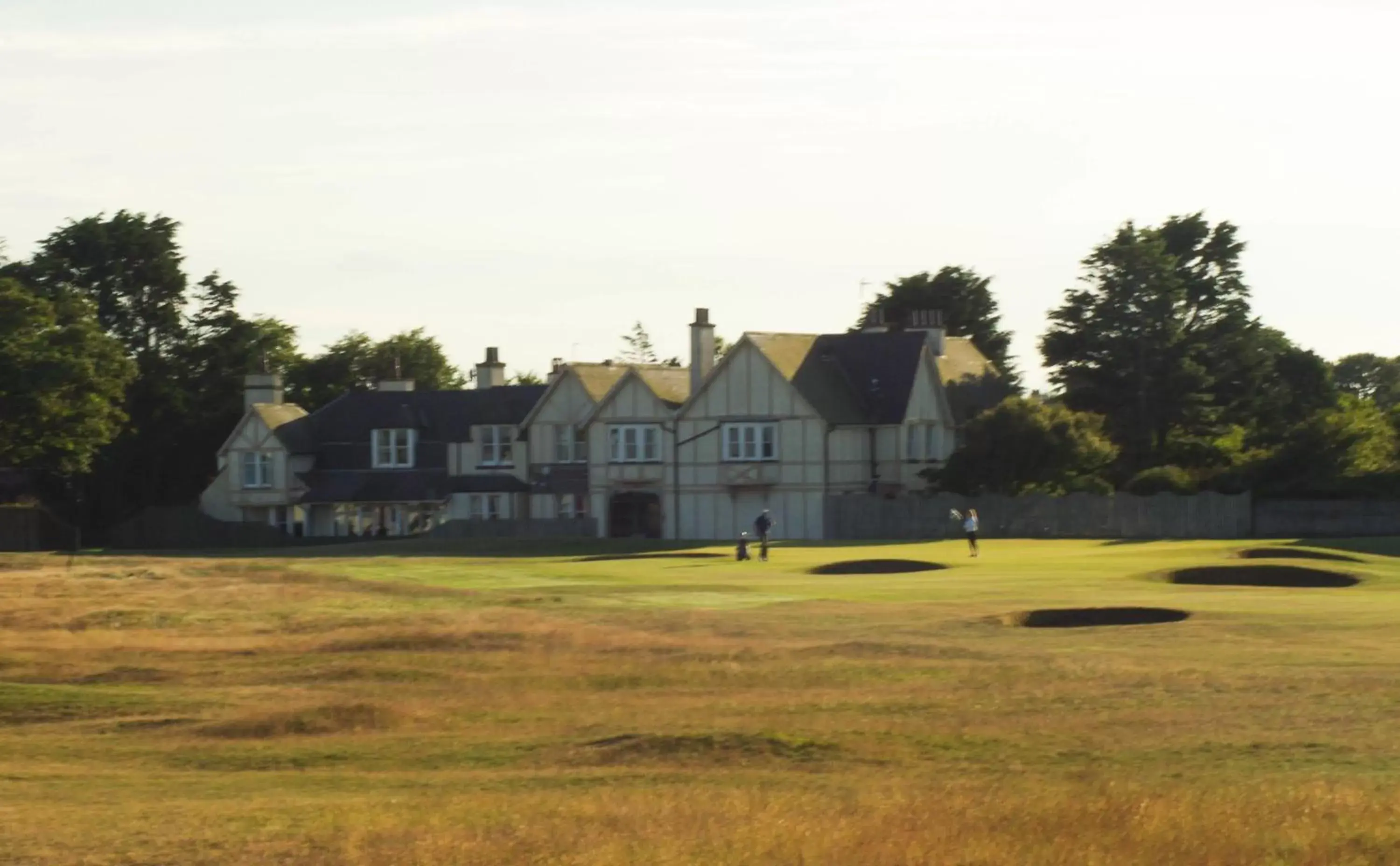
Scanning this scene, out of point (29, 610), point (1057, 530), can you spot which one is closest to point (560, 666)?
point (29, 610)

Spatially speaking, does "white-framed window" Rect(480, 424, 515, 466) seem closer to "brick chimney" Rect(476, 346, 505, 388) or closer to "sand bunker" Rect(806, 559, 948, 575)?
"brick chimney" Rect(476, 346, 505, 388)

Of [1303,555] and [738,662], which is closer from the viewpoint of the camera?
[738,662]

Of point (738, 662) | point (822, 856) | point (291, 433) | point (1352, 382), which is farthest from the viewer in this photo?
point (1352, 382)

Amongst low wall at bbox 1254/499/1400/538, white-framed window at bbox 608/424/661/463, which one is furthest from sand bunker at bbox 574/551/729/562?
low wall at bbox 1254/499/1400/538

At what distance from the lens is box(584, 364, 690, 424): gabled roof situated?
90688 mm

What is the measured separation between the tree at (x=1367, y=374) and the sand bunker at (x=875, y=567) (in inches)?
4981

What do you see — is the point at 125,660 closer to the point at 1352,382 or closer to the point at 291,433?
the point at 291,433

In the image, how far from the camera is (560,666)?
30.8 metres

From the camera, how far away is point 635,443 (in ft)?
298

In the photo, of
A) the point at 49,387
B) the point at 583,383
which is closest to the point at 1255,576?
the point at 583,383

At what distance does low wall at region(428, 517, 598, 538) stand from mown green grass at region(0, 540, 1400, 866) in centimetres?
4062

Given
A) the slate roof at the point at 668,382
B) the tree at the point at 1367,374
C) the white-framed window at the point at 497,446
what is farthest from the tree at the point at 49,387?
the tree at the point at 1367,374

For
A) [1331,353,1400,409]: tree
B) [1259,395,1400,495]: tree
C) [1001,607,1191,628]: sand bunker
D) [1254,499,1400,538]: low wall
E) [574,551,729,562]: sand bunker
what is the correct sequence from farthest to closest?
[1331,353,1400,409]: tree
[1259,395,1400,495]: tree
[1254,499,1400,538]: low wall
[574,551,729,562]: sand bunker
[1001,607,1191,628]: sand bunker

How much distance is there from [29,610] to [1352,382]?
529ft
